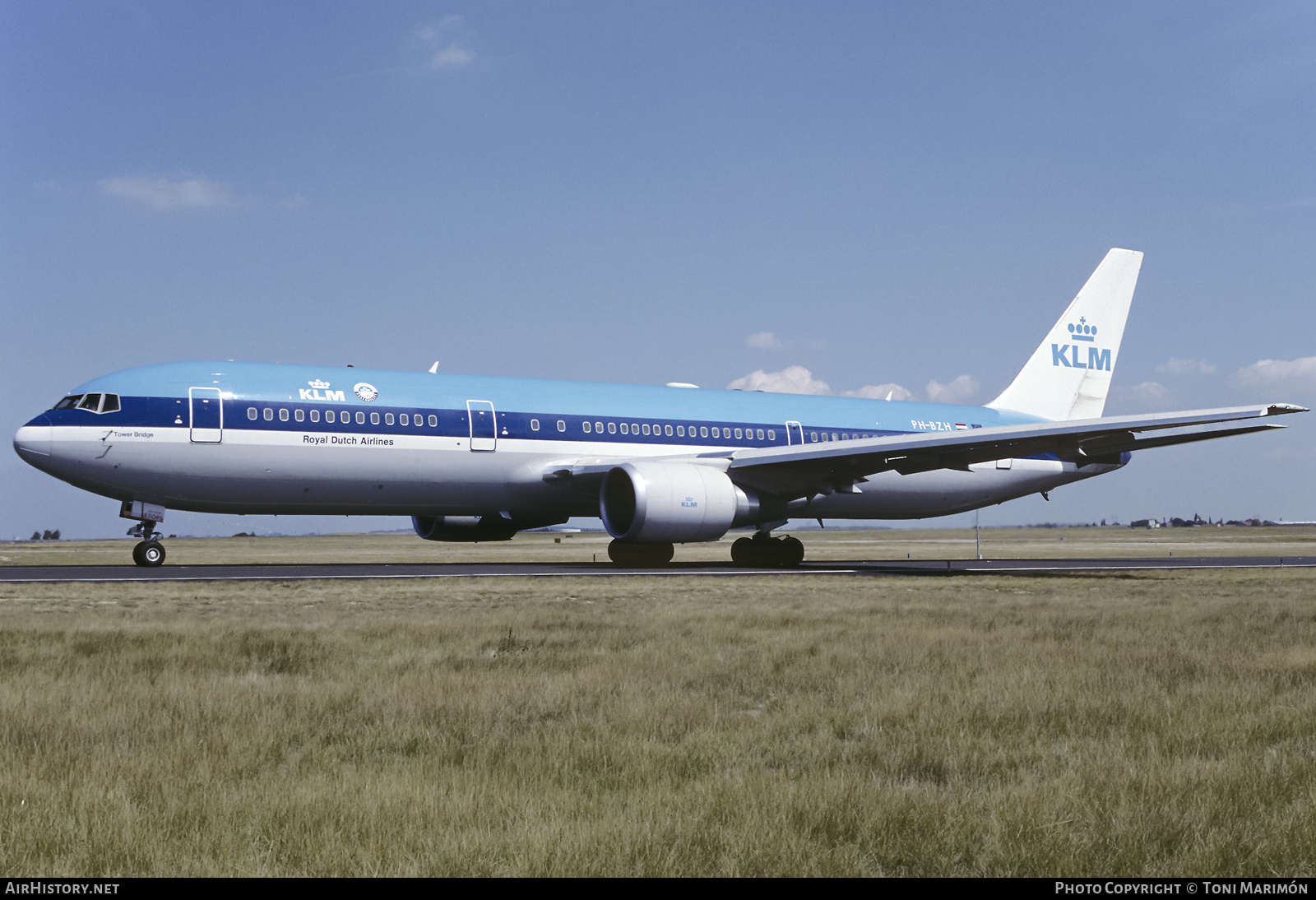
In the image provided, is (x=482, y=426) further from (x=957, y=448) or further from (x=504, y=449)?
(x=957, y=448)

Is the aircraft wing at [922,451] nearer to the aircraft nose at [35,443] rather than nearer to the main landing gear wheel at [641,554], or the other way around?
the main landing gear wheel at [641,554]

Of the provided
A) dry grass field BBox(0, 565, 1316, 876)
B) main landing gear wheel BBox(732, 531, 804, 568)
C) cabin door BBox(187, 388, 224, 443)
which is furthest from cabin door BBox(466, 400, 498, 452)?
dry grass field BBox(0, 565, 1316, 876)

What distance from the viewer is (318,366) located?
70.2 feet

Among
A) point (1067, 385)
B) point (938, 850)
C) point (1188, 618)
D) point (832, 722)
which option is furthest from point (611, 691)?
point (1067, 385)

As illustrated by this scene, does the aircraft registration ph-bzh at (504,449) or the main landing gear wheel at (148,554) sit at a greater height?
the aircraft registration ph-bzh at (504,449)

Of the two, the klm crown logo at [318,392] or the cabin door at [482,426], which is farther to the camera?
the cabin door at [482,426]

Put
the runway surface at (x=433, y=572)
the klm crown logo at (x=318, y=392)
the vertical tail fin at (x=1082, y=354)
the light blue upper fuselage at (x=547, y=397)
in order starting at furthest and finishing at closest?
the vertical tail fin at (x=1082, y=354)
the klm crown logo at (x=318, y=392)
the light blue upper fuselage at (x=547, y=397)
the runway surface at (x=433, y=572)

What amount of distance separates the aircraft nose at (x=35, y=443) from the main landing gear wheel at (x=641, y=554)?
11.9 meters

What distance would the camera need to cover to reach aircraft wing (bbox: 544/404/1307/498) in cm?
2066

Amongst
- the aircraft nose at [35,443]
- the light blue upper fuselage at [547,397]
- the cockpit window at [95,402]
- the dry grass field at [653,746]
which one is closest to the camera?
the dry grass field at [653,746]

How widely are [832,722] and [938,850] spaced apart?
2324 mm

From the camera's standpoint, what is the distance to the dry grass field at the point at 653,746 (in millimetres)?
3875

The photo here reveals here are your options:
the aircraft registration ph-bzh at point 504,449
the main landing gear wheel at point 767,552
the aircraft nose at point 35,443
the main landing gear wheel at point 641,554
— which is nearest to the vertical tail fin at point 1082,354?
the aircraft registration ph-bzh at point 504,449

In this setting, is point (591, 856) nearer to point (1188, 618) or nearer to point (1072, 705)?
point (1072, 705)
